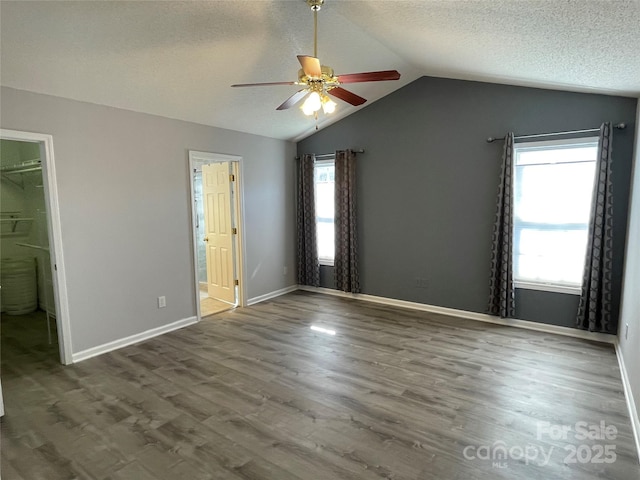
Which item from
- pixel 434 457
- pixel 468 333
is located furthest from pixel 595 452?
pixel 468 333

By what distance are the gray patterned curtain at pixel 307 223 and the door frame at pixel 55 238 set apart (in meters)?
3.36

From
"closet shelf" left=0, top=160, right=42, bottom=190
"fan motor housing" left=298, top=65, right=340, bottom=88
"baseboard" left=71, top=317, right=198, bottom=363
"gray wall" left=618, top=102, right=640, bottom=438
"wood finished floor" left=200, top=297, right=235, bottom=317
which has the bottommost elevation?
"wood finished floor" left=200, top=297, right=235, bottom=317

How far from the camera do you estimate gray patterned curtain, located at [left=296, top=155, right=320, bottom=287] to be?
5801 mm

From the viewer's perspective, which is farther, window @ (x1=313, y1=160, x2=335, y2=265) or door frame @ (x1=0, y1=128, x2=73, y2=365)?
window @ (x1=313, y1=160, x2=335, y2=265)

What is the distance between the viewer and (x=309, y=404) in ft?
8.87

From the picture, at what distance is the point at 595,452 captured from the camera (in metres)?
2.16

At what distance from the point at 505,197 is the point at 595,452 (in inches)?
105

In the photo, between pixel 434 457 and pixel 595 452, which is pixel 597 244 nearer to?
pixel 595 452

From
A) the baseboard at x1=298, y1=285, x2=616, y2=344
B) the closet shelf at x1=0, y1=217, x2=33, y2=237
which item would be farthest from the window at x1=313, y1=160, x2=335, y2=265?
the closet shelf at x1=0, y1=217, x2=33, y2=237

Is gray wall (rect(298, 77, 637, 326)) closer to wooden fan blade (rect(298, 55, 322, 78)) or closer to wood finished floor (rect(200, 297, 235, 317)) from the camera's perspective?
wood finished floor (rect(200, 297, 235, 317))

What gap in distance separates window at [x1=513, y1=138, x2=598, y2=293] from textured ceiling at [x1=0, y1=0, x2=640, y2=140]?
702mm

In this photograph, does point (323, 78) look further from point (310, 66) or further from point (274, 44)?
point (274, 44)

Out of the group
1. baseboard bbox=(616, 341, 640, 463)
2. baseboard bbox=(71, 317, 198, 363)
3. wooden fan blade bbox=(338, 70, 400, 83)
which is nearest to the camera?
baseboard bbox=(616, 341, 640, 463)

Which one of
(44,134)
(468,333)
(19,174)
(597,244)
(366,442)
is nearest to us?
(366,442)
